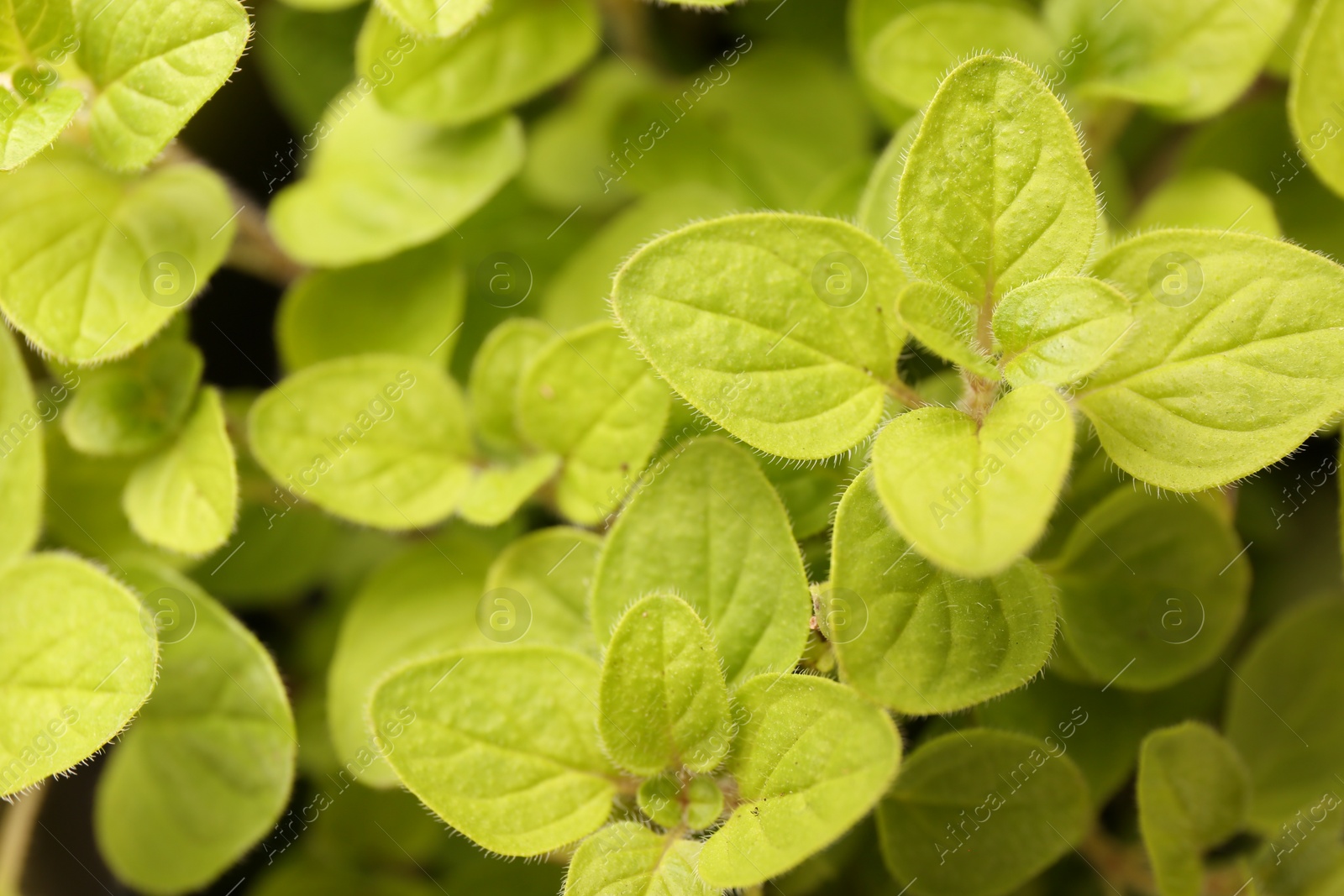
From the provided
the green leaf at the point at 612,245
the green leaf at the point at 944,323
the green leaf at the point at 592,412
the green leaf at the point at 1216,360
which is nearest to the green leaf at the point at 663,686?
the green leaf at the point at 592,412

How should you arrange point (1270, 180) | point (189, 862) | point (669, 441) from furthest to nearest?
1. point (1270, 180)
2. point (189, 862)
3. point (669, 441)

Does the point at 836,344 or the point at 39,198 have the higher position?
the point at 39,198

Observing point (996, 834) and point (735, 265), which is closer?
point (735, 265)

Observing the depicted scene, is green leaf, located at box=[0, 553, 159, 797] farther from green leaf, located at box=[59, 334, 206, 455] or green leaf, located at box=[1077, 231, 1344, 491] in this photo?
green leaf, located at box=[1077, 231, 1344, 491]

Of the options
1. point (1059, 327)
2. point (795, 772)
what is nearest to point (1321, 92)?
point (1059, 327)

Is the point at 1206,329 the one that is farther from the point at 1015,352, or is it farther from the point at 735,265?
the point at 735,265

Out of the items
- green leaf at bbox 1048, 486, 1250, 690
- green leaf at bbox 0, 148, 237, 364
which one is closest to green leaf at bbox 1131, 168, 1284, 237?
green leaf at bbox 1048, 486, 1250, 690

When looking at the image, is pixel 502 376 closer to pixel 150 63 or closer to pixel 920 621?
pixel 150 63

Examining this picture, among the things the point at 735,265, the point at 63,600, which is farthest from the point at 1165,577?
the point at 63,600
